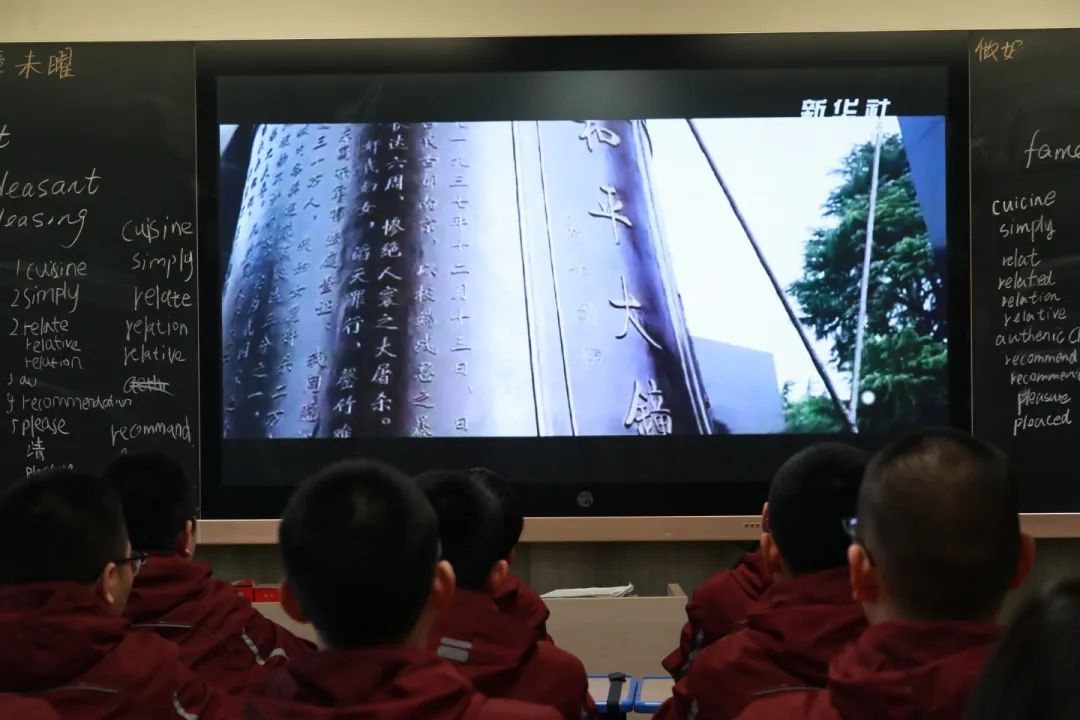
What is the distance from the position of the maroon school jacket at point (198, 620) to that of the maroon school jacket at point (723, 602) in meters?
0.94

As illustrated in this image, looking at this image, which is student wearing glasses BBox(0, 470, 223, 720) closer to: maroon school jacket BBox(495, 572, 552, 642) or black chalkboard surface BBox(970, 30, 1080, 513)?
maroon school jacket BBox(495, 572, 552, 642)

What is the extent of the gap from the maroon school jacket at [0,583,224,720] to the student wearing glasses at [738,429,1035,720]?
837 millimetres

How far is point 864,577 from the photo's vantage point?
1.23 m

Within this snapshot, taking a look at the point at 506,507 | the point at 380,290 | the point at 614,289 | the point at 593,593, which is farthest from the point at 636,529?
the point at 506,507

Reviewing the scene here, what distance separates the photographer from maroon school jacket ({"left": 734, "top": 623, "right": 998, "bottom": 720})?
1.12 m

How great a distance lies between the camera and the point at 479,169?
3998 millimetres

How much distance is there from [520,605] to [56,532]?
3.37 ft

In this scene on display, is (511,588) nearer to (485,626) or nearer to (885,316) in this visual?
(485,626)

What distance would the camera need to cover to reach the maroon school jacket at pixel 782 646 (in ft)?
5.65

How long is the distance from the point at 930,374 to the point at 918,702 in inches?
117

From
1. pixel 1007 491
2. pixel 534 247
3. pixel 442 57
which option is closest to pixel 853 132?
pixel 534 247

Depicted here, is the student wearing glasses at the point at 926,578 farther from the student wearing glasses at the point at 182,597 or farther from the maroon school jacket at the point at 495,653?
the student wearing glasses at the point at 182,597

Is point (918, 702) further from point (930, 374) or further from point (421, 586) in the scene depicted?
point (930, 374)

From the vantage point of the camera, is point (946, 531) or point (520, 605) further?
point (520, 605)
